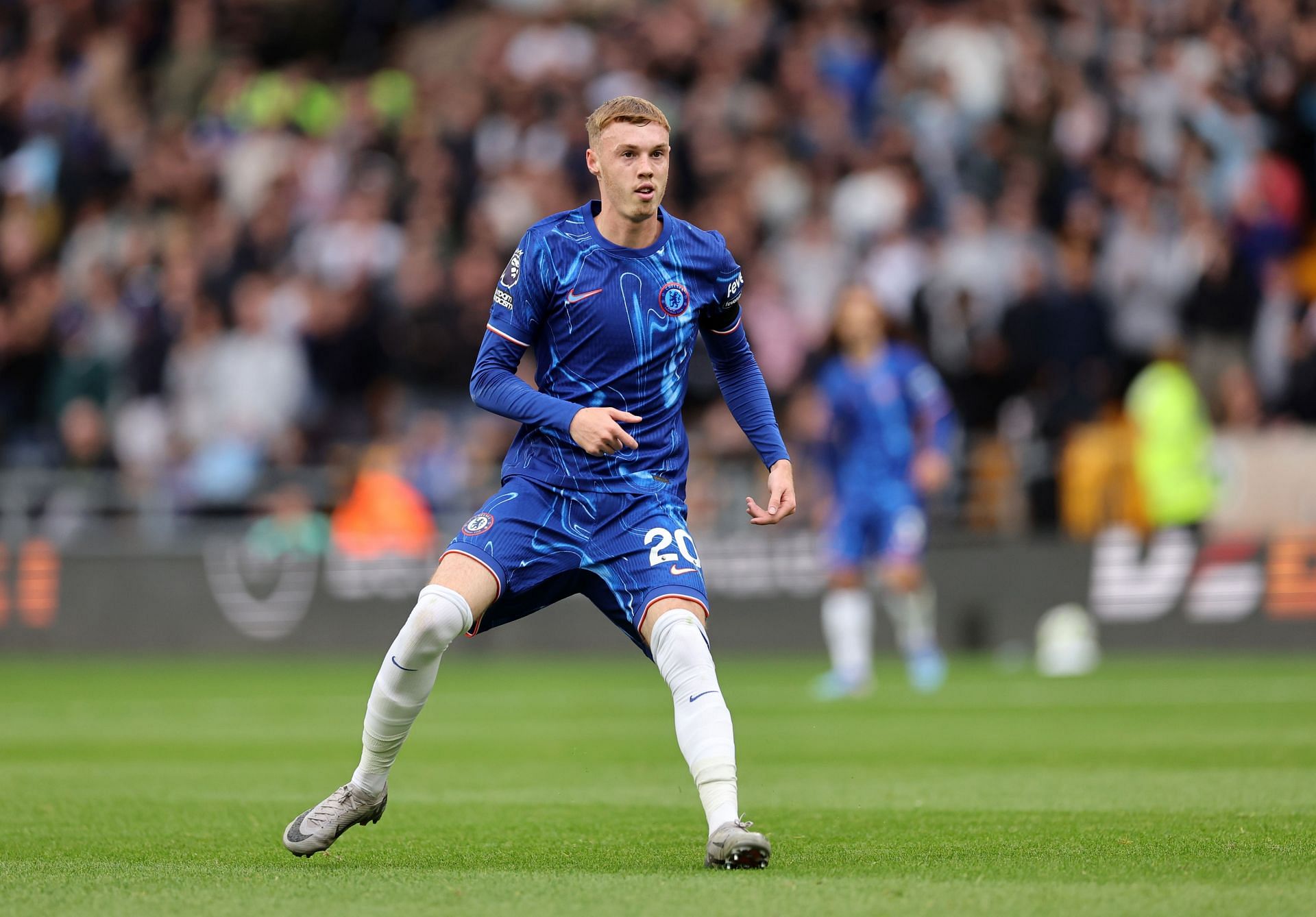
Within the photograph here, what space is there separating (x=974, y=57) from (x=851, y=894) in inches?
610

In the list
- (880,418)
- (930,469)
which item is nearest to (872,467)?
(880,418)

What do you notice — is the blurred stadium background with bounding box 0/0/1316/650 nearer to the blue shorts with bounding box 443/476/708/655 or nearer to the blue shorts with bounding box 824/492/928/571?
the blue shorts with bounding box 824/492/928/571

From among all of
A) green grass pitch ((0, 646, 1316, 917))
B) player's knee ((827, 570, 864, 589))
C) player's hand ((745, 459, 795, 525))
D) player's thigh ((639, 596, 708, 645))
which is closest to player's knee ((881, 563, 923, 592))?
player's knee ((827, 570, 864, 589))

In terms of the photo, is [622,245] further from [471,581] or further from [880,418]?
[880,418]

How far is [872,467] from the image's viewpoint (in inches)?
595

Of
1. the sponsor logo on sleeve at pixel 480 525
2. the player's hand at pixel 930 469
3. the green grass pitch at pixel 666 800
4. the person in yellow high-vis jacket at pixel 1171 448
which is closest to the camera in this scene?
the green grass pitch at pixel 666 800

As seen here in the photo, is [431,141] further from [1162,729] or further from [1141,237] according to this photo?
[1162,729]

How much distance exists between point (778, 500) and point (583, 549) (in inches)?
26.1

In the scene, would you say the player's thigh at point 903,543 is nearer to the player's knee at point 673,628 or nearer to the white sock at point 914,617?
the white sock at point 914,617

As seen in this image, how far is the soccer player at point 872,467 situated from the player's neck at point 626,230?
8.28 metres

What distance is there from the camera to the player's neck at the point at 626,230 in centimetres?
640

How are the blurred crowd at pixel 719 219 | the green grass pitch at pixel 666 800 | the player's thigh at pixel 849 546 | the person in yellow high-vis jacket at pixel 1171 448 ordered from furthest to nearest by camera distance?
1. the blurred crowd at pixel 719 219
2. the person in yellow high-vis jacket at pixel 1171 448
3. the player's thigh at pixel 849 546
4. the green grass pitch at pixel 666 800

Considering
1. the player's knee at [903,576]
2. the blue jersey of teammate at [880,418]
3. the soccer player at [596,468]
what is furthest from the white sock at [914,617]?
the soccer player at [596,468]

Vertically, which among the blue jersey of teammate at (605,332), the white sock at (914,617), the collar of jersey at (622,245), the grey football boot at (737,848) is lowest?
the white sock at (914,617)
